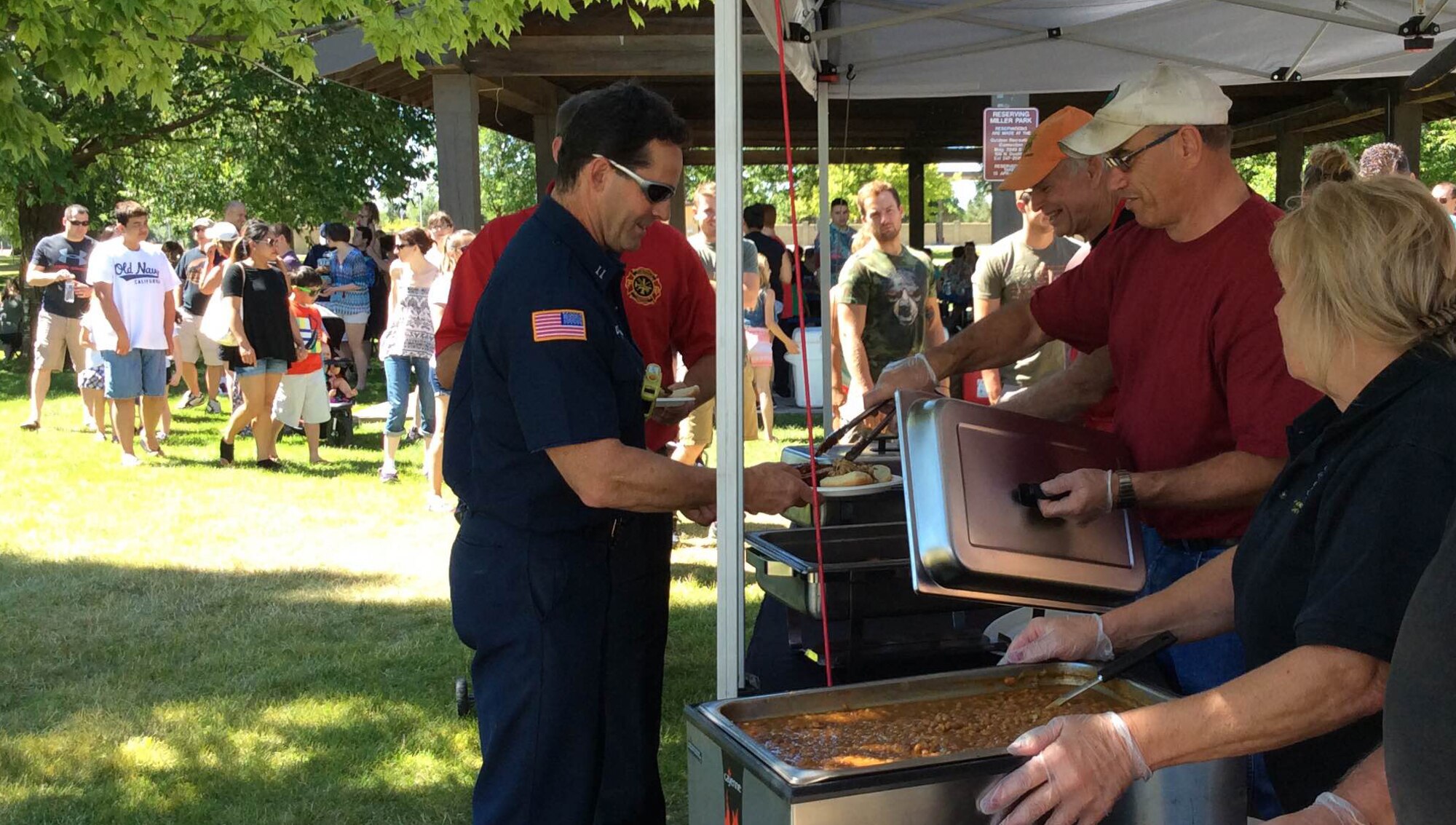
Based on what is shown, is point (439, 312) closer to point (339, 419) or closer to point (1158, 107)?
point (339, 419)

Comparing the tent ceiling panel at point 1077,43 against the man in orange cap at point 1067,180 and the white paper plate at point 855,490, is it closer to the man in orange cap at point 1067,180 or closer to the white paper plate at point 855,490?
the man in orange cap at point 1067,180

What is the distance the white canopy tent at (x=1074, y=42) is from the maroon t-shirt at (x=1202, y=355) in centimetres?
192

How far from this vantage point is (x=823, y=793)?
1.49 m

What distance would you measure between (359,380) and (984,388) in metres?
7.64

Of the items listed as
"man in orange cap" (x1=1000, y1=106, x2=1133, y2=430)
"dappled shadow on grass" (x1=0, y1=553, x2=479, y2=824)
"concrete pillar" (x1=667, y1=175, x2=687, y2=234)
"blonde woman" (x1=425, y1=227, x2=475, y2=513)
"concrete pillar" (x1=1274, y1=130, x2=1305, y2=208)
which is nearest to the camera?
"man in orange cap" (x1=1000, y1=106, x2=1133, y2=430)

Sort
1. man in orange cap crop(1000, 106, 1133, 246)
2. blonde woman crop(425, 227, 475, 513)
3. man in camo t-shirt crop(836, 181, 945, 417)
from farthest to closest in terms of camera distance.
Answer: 1. blonde woman crop(425, 227, 475, 513)
2. man in camo t-shirt crop(836, 181, 945, 417)
3. man in orange cap crop(1000, 106, 1133, 246)

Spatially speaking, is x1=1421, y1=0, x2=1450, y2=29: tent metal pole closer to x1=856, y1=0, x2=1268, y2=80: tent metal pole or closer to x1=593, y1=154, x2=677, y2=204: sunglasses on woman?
x1=856, y1=0, x2=1268, y2=80: tent metal pole

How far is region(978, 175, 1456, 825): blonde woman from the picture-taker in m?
1.40

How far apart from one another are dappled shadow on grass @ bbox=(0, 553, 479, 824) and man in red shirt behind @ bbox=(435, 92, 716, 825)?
1220mm

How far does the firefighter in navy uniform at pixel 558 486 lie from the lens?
7.45 ft

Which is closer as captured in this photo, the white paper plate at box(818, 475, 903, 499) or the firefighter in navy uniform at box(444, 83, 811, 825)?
the firefighter in navy uniform at box(444, 83, 811, 825)

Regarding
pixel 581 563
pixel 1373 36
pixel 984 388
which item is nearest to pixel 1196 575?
pixel 581 563

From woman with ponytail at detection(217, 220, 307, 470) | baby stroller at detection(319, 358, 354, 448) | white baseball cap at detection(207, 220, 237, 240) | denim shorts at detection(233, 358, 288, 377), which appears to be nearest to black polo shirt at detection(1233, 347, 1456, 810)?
woman with ponytail at detection(217, 220, 307, 470)

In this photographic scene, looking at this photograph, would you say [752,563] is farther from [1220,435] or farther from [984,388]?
[984,388]
